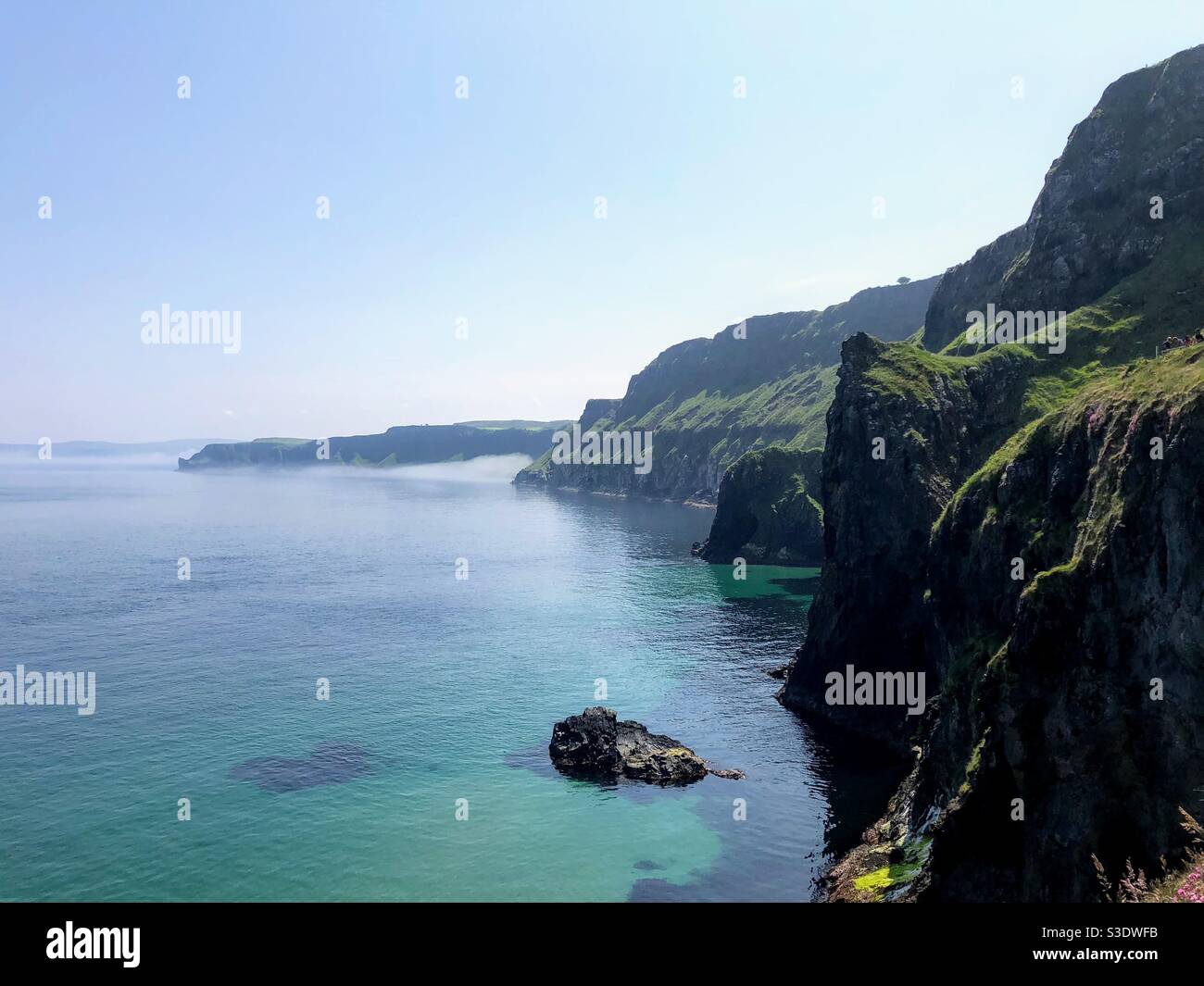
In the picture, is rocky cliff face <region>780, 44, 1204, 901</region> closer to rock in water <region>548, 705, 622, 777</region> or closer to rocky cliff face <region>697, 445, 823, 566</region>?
rock in water <region>548, 705, 622, 777</region>

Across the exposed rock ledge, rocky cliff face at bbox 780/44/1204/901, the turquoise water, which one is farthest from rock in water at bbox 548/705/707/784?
rocky cliff face at bbox 780/44/1204/901

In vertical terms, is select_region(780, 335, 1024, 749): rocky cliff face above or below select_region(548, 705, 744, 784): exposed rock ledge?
above

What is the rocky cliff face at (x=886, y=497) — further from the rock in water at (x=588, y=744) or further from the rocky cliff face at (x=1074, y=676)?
the rock in water at (x=588, y=744)

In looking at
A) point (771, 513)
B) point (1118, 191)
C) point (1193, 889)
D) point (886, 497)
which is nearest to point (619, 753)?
point (886, 497)

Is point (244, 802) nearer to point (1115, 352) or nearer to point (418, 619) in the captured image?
point (418, 619)

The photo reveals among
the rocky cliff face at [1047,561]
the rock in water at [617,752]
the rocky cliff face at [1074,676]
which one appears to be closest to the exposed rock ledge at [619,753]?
the rock in water at [617,752]
